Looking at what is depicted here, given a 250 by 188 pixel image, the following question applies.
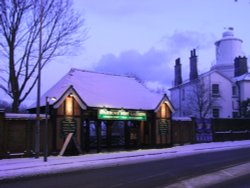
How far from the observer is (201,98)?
2206 inches

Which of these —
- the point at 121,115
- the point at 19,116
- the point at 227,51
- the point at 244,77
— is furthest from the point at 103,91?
the point at 227,51

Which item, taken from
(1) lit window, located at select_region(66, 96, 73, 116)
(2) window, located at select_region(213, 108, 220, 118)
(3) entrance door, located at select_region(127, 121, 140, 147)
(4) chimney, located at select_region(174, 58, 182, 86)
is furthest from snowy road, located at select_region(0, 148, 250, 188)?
(4) chimney, located at select_region(174, 58, 182, 86)

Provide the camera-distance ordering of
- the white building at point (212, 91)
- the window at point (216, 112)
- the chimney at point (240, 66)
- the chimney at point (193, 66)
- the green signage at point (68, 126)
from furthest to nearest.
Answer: the chimney at point (240, 66)
the chimney at point (193, 66)
the window at point (216, 112)
the white building at point (212, 91)
the green signage at point (68, 126)

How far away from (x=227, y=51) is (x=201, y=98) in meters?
16.6

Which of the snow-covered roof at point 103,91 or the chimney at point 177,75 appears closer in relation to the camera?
the snow-covered roof at point 103,91

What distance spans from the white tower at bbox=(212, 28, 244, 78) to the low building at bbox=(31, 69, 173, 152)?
30.0m

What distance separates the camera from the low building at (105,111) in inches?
1170

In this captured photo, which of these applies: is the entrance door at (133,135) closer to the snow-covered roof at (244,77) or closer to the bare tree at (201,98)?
the bare tree at (201,98)

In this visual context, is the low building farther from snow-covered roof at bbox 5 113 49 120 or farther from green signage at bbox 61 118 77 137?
snow-covered roof at bbox 5 113 49 120

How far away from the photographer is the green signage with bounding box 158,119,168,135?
37162mm

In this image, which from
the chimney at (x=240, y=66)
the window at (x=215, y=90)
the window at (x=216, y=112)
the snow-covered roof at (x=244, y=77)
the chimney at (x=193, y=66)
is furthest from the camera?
the chimney at (x=240, y=66)

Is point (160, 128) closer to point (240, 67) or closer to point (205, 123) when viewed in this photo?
point (205, 123)

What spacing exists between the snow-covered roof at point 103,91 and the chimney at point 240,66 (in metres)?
25.4

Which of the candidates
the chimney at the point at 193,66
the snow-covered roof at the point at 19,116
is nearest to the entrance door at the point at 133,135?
the snow-covered roof at the point at 19,116
